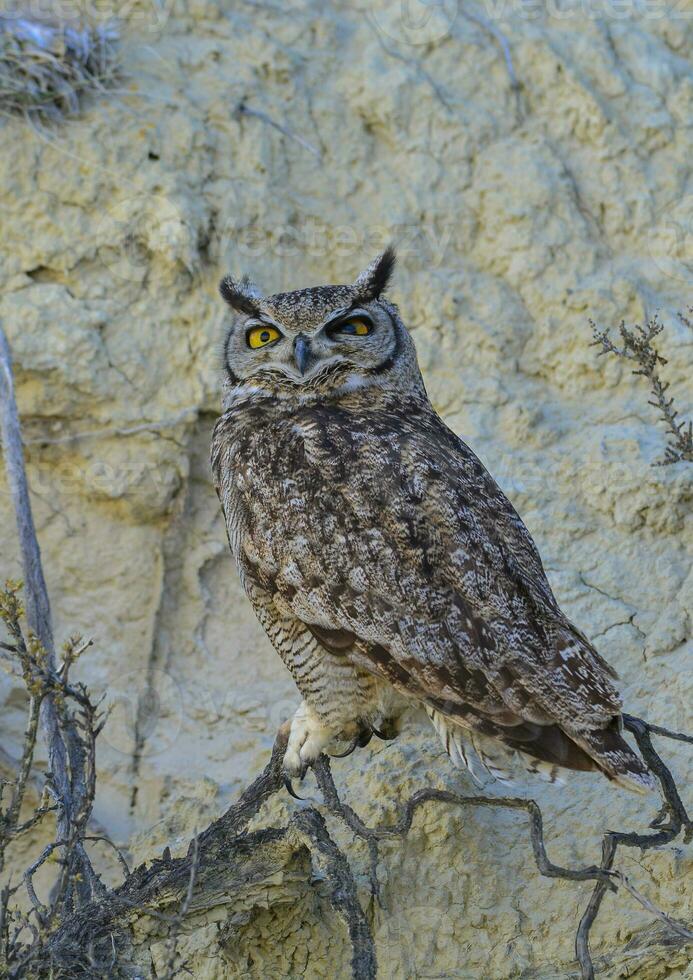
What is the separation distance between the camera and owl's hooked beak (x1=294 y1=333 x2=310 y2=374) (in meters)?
3.39

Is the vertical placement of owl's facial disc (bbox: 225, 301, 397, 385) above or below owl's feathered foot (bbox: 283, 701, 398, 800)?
above

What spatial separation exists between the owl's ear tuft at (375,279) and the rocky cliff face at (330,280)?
2.06 feet

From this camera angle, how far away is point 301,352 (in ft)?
11.1

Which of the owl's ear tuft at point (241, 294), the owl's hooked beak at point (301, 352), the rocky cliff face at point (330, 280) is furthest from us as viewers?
the rocky cliff face at point (330, 280)

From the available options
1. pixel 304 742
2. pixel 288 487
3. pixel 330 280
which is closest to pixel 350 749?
pixel 304 742

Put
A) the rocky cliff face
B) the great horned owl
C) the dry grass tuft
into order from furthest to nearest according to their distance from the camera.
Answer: the dry grass tuft < the rocky cliff face < the great horned owl

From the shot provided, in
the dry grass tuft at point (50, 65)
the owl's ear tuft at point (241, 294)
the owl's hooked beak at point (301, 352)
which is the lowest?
the owl's hooked beak at point (301, 352)

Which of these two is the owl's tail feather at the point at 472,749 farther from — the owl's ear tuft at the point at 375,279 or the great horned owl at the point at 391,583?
the owl's ear tuft at the point at 375,279

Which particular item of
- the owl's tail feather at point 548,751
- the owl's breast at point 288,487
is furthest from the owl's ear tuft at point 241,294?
the owl's tail feather at point 548,751

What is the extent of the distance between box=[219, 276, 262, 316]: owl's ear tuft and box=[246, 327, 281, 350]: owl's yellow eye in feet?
0.25

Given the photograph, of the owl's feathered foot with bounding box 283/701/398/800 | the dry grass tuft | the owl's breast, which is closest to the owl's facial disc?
the owl's breast

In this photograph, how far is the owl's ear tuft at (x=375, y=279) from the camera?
3.62m

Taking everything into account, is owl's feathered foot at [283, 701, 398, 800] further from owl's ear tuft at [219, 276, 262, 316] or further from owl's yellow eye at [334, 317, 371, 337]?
owl's ear tuft at [219, 276, 262, 316]

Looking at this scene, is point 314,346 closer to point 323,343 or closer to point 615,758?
point 323,343
